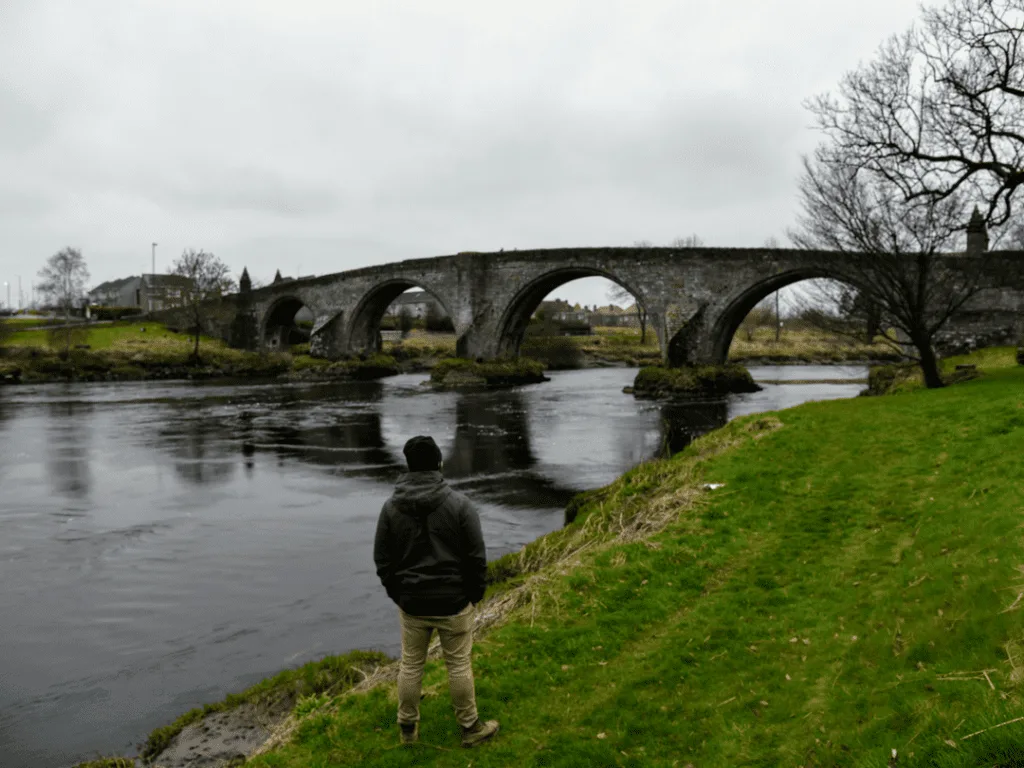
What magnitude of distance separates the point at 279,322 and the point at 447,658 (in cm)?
7055

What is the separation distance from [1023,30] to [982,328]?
1480 centimetres

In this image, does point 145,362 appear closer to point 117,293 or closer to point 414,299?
point 414,299

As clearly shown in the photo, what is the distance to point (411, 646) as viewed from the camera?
4676 mm

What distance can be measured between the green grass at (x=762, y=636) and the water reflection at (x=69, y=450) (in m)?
12.6

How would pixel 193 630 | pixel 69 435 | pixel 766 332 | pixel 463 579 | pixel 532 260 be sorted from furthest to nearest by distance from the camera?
pixel 766 332
pixel 532 260
pixel 69 435
pixel 193 630
pixel 463 579

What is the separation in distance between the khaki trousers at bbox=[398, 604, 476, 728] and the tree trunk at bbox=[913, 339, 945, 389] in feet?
51.9

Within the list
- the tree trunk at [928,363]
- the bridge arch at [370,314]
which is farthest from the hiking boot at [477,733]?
the bridge arch at [370,314]

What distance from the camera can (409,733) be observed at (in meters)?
4.67

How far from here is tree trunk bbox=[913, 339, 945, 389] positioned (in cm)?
1689

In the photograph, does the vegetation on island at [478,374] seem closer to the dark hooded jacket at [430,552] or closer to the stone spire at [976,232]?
the stone spire at [976,232]

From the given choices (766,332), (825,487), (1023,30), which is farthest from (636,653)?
(766,332)

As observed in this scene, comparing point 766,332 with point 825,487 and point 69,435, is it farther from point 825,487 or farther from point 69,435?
point 825,487

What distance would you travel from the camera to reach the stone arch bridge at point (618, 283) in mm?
28531

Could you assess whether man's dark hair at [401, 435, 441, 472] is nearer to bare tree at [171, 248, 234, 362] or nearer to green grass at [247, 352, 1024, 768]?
green grass at [247, 352, 1024, 768]
